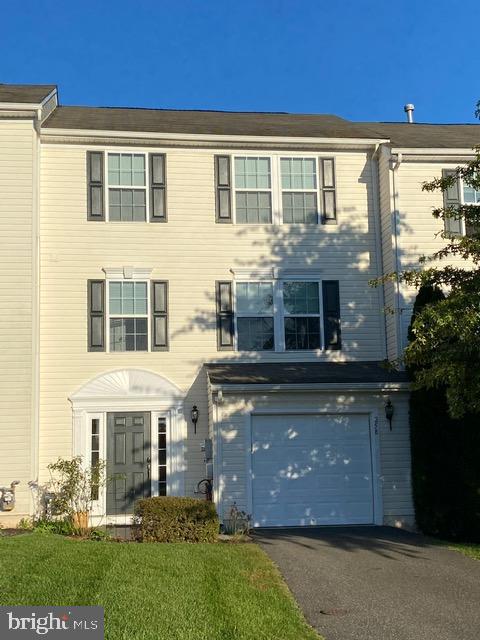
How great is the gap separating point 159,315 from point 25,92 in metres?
5.29

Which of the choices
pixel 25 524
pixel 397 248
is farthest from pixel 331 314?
pixel 25 524

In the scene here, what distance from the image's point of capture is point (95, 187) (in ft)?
48.9

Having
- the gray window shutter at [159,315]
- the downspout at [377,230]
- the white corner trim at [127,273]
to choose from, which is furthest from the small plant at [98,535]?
the downspout at [377,230]

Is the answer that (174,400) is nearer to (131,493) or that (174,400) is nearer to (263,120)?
(131,493)

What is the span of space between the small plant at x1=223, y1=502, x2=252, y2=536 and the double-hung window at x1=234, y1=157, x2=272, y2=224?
5.75 metres

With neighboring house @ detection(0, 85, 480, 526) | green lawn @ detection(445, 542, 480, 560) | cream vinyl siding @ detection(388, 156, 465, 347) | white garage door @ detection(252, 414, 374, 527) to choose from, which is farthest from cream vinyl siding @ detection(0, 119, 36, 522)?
green lawn @ detection(445, 542, 480, 560)

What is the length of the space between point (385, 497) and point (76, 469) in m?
5.65

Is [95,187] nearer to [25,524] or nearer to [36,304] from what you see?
[36,304]

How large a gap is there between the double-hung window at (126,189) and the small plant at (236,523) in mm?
5928

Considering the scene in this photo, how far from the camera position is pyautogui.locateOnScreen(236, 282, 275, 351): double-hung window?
14938 millimetres

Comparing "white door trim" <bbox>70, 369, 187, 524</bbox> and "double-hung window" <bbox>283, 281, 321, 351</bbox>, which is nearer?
"white door trim" <bbox>70, 369, 187, 524</bbox>

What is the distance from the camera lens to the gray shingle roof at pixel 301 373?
45.4ft

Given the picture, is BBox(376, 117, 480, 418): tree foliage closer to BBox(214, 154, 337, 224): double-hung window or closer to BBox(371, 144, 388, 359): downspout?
BBox(371, 144, 388, 359): downspout

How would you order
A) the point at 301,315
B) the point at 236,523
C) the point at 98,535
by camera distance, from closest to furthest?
the point at 98,535, the point at 236,523, the point at 301,315
